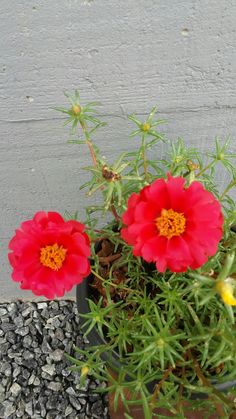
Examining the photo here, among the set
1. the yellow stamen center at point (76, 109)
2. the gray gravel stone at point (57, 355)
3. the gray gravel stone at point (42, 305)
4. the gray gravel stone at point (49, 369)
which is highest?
the yellow stamen center at point (76, 109)

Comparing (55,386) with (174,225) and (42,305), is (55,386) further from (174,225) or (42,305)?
(174,225)

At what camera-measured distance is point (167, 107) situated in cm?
93

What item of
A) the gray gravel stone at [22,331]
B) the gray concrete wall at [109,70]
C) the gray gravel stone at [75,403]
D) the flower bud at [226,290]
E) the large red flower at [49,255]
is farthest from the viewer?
the gray gravel stone at [22,331]

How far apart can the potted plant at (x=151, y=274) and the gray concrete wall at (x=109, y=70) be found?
0.19 ft

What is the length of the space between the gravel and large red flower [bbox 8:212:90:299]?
0.69 meters

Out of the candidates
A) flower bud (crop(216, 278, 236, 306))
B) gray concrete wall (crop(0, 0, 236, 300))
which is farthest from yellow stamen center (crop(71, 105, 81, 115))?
flower bud (crop(216, 278, 236, 306))

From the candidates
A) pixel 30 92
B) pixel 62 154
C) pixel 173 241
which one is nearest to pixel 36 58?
pixel 30 92

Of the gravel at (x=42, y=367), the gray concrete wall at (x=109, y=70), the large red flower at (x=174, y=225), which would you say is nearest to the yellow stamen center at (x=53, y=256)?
the large red flower at (x=174, y=225)

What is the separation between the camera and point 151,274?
925 millimetres

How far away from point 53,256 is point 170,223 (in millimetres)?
165

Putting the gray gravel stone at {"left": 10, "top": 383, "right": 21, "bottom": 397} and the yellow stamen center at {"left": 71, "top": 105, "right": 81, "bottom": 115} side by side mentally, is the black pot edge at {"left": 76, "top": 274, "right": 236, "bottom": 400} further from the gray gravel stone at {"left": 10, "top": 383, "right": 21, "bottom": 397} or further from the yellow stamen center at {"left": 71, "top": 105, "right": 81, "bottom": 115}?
the gray gravel stone at {"left": 10, "top": 383, "right": 21, "bottom": 397}

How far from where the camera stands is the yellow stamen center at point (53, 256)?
25.8 inches

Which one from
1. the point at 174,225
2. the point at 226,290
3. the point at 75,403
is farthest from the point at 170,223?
the point at 75,403

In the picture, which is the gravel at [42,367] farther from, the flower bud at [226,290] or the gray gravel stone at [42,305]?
the flower bud at [226,290]
